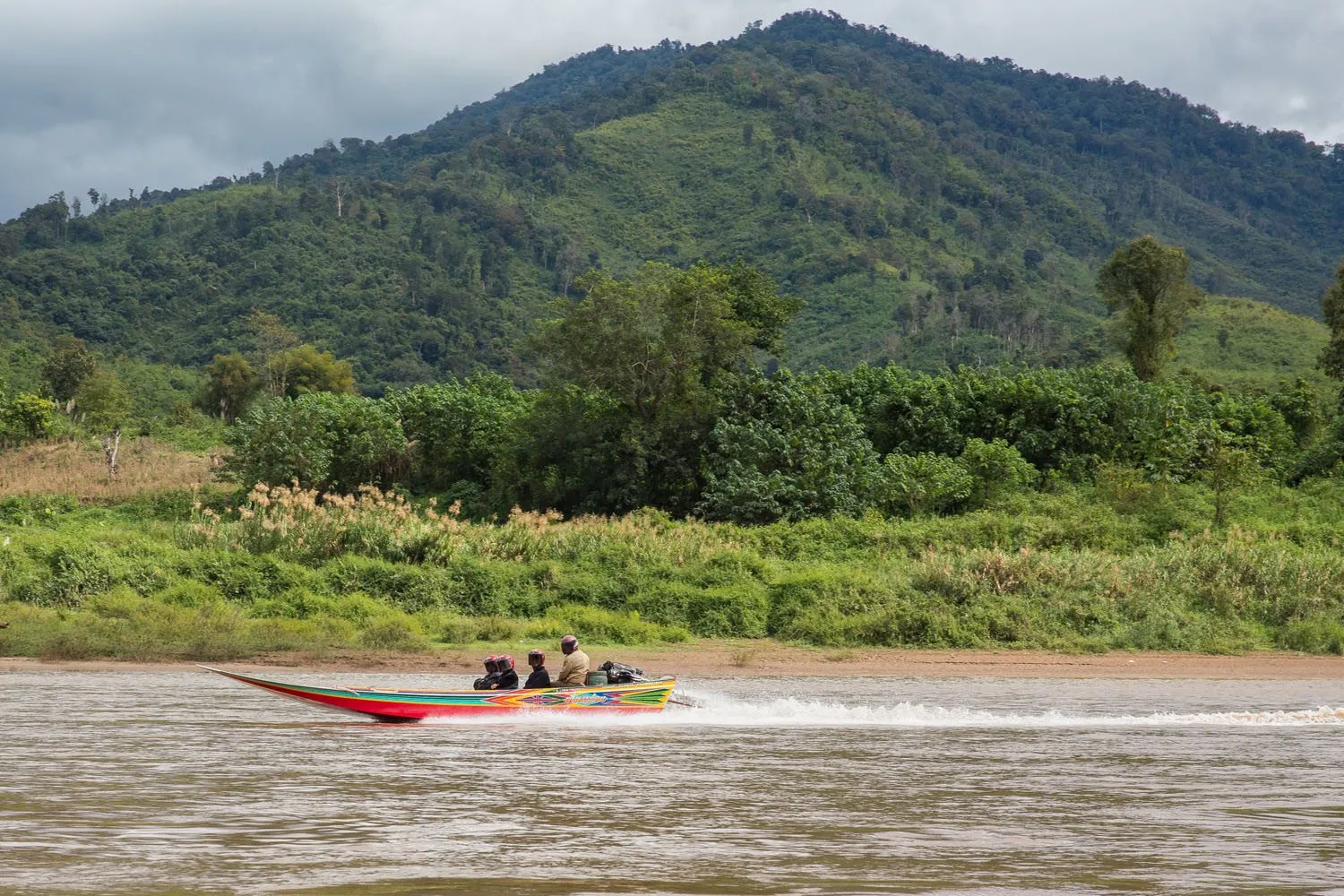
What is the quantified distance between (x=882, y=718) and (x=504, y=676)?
570 cm

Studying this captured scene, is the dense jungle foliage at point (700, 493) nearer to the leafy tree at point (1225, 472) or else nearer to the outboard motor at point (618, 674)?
the leafy tree at point (1225, 472)

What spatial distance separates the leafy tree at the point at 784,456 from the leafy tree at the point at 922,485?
1.71 ft

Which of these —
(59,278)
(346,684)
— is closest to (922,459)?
(346,684)

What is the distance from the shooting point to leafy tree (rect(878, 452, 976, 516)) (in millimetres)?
41250

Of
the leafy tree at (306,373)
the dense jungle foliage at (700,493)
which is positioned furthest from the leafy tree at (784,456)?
the leafy tree at (306,373)

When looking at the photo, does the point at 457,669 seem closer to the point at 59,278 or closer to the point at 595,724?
the point at 595,724

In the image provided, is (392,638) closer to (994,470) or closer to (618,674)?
(618,674)

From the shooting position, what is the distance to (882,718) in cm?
2036

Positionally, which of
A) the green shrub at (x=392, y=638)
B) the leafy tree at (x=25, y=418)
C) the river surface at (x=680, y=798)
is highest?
the leafy tree at (x=25, y=418)

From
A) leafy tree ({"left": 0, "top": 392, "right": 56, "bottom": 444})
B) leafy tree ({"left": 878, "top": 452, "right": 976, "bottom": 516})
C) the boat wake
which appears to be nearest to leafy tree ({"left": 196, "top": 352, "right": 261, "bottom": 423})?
leafy tree ({"left": 0, "top": 392, "right": 56, "bottom": 444})

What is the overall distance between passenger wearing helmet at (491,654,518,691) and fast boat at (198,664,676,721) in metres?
0.28

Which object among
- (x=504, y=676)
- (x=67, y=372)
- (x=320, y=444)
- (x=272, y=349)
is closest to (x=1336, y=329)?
(x=320, y=444)

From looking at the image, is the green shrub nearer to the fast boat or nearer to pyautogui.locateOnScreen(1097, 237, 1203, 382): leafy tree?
the fast boat

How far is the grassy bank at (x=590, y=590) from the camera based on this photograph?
27703 millimetres
